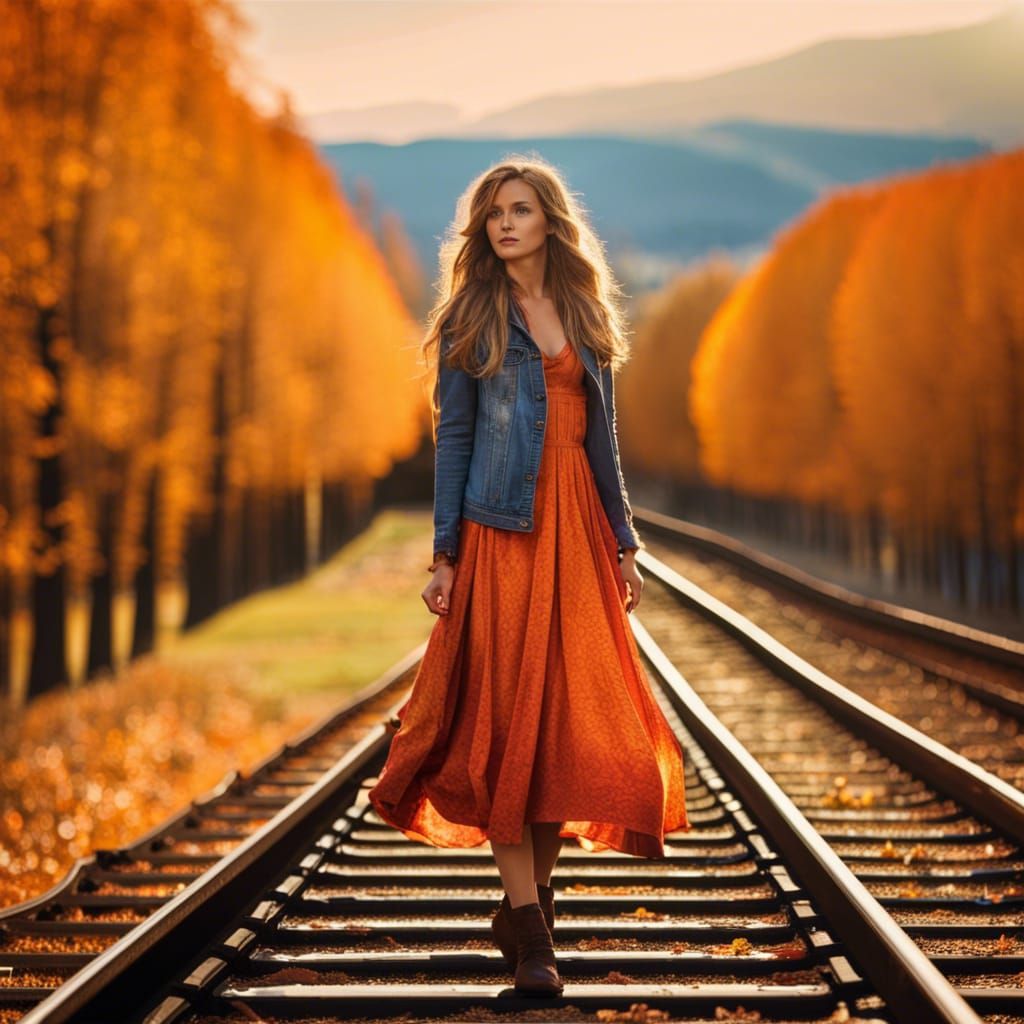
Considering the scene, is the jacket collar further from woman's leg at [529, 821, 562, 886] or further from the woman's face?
woman's leg at [529, 821, 562, 886]

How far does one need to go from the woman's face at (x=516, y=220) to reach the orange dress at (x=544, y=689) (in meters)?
0.31

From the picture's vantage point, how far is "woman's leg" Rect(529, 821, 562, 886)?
13.4 feet

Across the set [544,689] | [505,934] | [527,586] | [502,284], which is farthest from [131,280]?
[505,934]

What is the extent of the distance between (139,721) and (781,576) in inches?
363

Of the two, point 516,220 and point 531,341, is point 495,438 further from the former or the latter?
point 516,220

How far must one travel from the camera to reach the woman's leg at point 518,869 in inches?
154

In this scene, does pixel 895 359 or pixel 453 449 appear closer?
pixel 453 449

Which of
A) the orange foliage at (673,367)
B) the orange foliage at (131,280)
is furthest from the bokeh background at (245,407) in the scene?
the orange foliage at (673,367)

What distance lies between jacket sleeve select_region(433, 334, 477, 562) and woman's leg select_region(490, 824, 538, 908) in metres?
0.78

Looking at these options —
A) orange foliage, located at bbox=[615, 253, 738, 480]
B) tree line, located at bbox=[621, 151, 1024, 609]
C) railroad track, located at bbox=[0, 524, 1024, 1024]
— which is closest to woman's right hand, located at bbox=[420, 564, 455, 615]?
railroad track, located at bbox=[0, 524, 1024, 1024]

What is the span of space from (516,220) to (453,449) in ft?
2.12

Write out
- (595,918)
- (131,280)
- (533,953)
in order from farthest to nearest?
(131,280), (595,918), (533,953)

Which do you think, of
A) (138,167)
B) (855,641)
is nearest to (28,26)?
(138,167)

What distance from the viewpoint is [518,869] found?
3.93 metres
